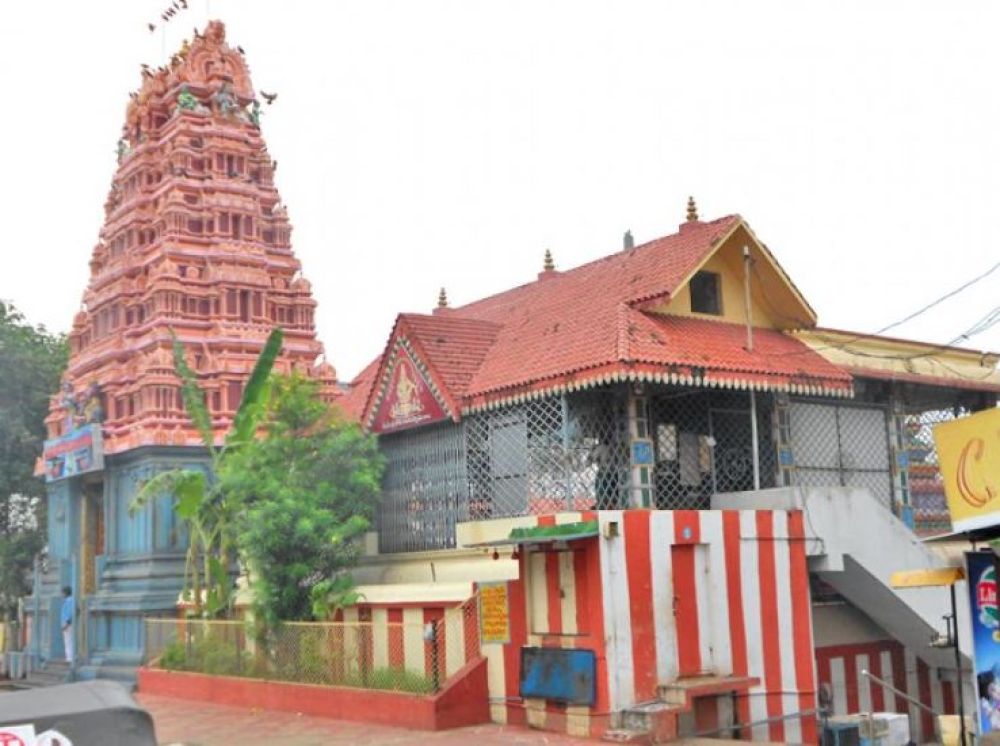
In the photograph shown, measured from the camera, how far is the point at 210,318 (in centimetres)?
3002

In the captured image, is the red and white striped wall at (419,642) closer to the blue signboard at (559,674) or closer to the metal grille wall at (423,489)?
the blue signboard at (559,674)

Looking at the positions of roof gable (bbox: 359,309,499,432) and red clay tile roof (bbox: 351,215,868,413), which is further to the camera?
roof gable (bbox: 359,309,499,432)

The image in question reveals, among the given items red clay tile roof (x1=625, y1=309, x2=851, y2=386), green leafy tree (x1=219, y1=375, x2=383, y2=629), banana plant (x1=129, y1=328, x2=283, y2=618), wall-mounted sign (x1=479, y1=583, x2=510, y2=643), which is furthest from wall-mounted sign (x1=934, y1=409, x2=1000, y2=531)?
banana plant (x1=129, y1=328, x2=283, y2=618)

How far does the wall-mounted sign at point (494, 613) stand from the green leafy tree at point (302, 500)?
10.2 ft

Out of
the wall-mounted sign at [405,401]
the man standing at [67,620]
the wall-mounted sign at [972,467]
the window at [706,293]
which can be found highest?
the window at [706,293]

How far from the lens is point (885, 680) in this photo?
60.3 ft

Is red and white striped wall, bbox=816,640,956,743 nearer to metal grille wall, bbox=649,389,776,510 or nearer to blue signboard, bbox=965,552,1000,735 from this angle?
metal grille wall, bbox=649,389,776,510

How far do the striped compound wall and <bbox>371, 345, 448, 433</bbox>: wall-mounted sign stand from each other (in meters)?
3.87

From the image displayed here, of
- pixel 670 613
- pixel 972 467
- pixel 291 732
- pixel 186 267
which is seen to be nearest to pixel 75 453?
pixel 186 267

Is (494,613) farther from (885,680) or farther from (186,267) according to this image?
(186,267)

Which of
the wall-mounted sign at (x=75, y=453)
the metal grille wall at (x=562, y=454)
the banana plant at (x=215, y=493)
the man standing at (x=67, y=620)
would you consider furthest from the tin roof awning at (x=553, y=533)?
the man standing at (x=67, y=620)

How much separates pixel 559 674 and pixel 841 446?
7.06 meters

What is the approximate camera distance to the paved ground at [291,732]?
48.1ft

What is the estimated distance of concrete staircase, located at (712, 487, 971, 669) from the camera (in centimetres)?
1634
